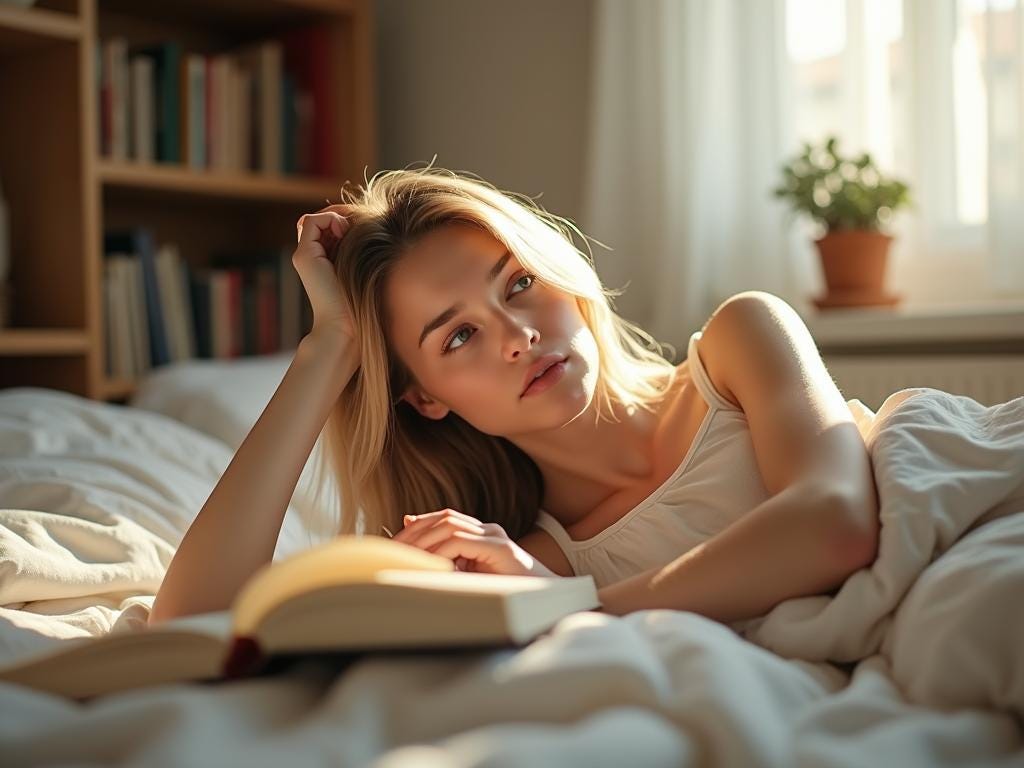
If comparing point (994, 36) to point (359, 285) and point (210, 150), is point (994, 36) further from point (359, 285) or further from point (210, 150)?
point (210, 150)

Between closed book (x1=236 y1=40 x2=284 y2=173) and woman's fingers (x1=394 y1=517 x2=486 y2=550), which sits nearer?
woman's fingers (x1=394 y1=517 x2=486 y2=550)

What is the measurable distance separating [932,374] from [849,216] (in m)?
0.35

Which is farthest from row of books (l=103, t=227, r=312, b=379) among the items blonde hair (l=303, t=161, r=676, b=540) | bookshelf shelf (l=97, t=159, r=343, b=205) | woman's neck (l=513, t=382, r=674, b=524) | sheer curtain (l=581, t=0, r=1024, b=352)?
woman's neck (l=513, t=382, r=674, b=524)

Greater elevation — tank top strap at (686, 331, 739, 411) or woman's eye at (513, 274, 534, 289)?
woman's eye at (513, 274, 534, 289)

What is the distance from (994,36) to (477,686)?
6.00 ft

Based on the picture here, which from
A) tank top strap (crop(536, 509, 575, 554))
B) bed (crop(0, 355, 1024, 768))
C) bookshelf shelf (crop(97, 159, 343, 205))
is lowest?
tank top strap (crop(536, 509, 575, 554))

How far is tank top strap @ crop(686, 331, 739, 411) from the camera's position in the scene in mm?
1326

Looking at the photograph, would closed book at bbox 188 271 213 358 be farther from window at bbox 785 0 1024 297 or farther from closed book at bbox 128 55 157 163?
window at bbox 785 0 1024 297

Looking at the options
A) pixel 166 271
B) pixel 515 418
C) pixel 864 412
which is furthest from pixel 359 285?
pixel 166 271

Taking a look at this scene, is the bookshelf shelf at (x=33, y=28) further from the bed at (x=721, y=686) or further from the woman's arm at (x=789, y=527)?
the woman's arm at (x=789, y=527)

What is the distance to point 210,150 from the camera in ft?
9.01

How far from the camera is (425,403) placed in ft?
4.82

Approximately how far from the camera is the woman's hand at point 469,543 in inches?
43.9

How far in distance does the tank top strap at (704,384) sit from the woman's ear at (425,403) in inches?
13.1
